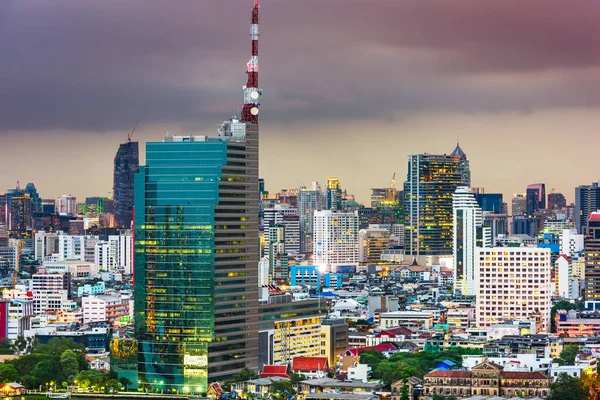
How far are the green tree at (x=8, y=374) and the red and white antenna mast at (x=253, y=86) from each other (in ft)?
66.0

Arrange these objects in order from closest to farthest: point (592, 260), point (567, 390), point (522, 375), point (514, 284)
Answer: point (567, 390) < point (522, 375) < point (514, 284) < point (592, 260)

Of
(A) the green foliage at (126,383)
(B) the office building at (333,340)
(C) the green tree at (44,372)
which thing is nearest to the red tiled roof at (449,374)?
(B) the office building at (333,340)

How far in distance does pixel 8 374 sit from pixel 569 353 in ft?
115

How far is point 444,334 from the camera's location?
114 metres

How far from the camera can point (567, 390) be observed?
81.9 m

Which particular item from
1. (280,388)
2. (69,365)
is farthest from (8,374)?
(280,388)

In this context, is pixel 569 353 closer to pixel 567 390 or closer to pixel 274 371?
pixel 567 390

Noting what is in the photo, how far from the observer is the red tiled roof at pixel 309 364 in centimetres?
9112

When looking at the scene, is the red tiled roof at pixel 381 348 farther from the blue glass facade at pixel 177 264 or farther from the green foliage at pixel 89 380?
the green foliage at pixel 89 380

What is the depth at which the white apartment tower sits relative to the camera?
12688 cm

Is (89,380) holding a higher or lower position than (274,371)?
lower

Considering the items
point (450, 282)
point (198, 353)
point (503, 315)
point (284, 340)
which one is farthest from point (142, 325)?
point (450, 282)

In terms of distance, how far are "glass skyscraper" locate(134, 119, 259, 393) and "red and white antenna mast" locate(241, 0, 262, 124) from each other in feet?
13.8

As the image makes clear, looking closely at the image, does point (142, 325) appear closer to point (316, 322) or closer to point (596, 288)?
point (316, 322)
